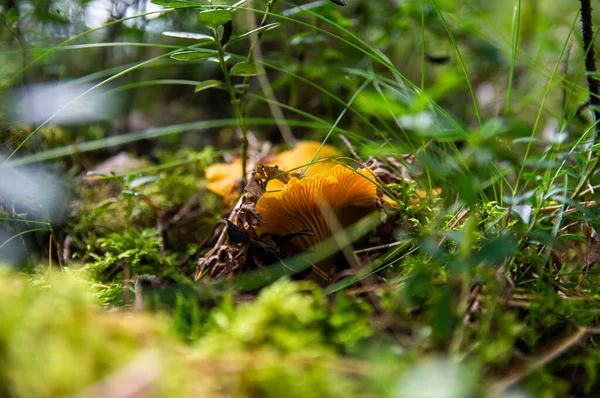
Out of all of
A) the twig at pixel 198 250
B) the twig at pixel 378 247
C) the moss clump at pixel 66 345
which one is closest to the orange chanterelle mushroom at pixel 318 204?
the twig at pixel 378 247

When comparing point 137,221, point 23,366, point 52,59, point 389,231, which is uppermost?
point 52,59

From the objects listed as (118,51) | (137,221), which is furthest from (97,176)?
(118,51)

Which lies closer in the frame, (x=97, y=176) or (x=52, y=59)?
(x=97, y=176)

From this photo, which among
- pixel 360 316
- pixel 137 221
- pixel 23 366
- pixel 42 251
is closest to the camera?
pixel 23 366

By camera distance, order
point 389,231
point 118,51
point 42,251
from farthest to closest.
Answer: point 118,51, point 42,251, point 389,231

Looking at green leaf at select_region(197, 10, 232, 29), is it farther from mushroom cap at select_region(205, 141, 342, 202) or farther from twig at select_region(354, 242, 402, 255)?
twig at select_region(354, 242, 402, 255)

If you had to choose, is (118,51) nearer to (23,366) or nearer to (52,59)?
(52,59)

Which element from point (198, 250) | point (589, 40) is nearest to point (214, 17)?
point (198, 250)
